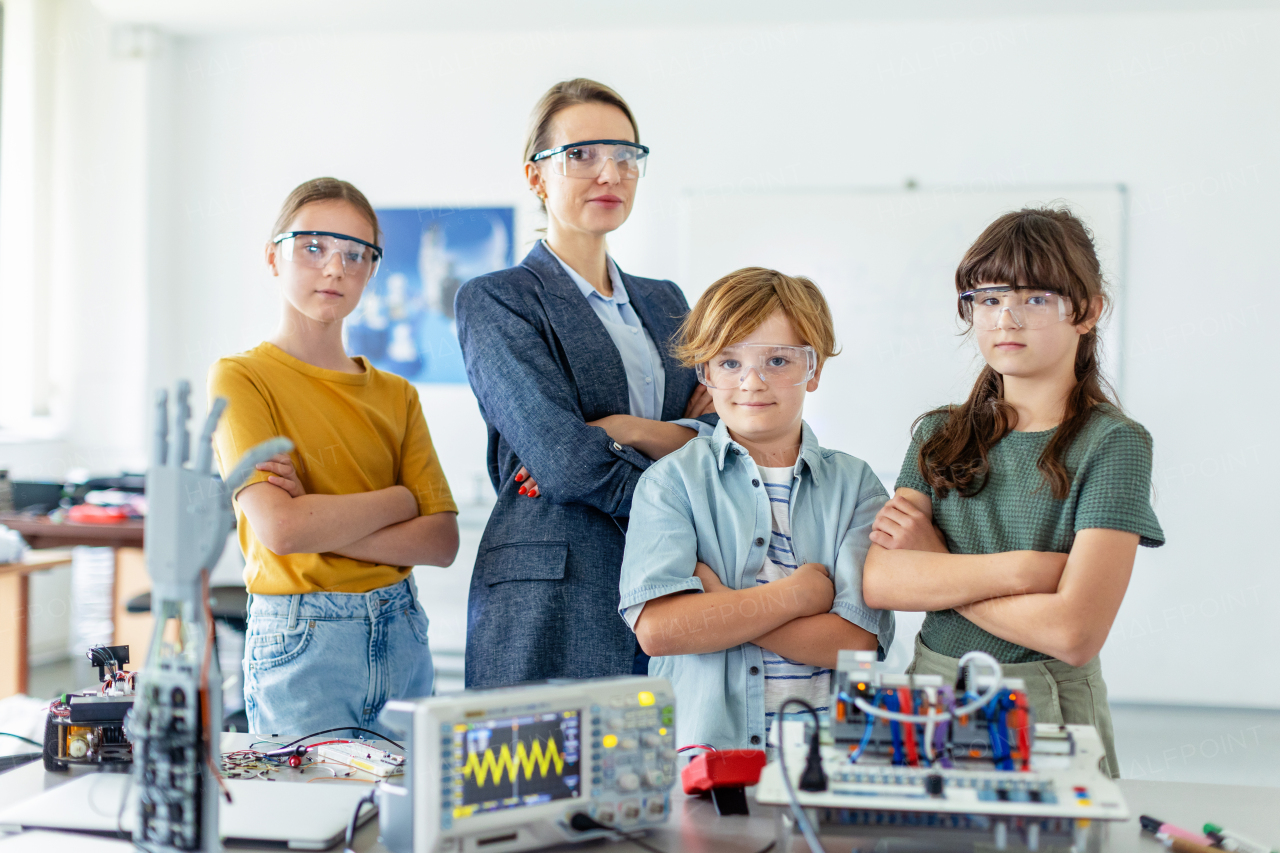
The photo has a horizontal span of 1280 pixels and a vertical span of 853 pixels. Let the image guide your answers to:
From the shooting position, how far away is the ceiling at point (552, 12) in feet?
13.9

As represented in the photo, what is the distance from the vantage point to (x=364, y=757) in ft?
4.44

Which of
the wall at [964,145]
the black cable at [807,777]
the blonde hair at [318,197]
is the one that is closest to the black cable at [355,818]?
the black cable at [807,777]

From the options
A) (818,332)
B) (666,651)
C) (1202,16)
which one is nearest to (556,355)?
(818,332)

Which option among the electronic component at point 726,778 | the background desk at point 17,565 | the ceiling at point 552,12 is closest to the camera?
the electronic component at point 726,778

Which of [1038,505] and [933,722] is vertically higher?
[1038,505]

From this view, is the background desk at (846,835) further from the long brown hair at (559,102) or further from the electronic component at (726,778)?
the long brown hair at (559,102)

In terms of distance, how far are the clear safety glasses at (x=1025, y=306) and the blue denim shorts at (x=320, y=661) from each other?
1.21 meters

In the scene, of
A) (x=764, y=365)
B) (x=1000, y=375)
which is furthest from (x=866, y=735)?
(x=1000, y=375)

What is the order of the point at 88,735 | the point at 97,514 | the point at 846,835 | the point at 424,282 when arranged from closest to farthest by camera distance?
the point at 846,835 < the point at 88,735 < the point at 97,514 < the point at 424,282

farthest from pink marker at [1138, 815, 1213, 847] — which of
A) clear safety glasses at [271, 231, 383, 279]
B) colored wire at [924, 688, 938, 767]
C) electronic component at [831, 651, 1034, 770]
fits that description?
clear safety glasses at [271, 231, 383, 279]

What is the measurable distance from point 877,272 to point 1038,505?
3163mm

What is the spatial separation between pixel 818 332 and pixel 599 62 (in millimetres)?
3510

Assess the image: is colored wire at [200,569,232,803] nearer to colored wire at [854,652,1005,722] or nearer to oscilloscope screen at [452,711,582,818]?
oscilloscope screen at [452,711,582,818]

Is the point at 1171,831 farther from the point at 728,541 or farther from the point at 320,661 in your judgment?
the point at 320,661
